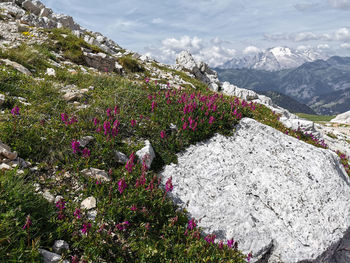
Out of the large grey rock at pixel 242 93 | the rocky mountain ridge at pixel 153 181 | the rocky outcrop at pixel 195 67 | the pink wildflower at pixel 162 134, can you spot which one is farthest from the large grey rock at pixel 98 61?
the rocky outcrop at pixel 195 67

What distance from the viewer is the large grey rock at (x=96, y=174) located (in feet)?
15.3

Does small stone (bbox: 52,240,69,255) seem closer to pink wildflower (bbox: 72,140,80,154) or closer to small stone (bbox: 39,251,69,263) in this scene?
small stone (bbox: 39,251,69,263)

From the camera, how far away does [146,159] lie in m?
5.48

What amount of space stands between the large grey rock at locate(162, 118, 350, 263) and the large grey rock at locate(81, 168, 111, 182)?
1614mm

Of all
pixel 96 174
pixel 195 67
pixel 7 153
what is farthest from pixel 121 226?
pixel 195 67

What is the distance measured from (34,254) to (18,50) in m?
11.6

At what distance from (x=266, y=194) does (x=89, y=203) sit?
4352 millimetres

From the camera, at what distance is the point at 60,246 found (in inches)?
131

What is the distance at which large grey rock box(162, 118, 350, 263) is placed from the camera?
4.95 meters

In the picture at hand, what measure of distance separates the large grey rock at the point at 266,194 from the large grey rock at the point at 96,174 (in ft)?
5.30

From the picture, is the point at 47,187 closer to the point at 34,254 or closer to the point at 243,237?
the point at 34,254

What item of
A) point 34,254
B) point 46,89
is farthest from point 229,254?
Answer: point 46,89

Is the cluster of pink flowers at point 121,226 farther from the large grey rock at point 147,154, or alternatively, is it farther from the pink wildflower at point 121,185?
the large grey rock at point 147,154

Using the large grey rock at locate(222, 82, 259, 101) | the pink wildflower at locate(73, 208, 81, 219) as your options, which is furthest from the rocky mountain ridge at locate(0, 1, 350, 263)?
the large grey rock at locate(222, 82, 259, 101)
